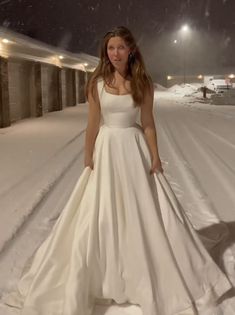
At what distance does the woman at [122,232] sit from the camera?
2906mm

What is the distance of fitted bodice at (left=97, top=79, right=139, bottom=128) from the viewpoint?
118 inches

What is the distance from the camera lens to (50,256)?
3.06 metres

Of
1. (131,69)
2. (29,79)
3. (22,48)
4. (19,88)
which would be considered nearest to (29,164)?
(131,69)

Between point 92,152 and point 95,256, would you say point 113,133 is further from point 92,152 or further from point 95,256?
point 95,256

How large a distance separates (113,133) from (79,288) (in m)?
1.17

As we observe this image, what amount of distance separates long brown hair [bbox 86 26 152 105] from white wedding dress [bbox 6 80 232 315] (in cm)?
7

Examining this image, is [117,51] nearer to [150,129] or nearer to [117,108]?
[117,108]

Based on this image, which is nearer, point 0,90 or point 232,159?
point 232,159

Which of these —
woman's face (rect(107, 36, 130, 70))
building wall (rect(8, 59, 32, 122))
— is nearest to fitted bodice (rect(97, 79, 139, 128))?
woman's face (rect(107, 36, 130, 70))

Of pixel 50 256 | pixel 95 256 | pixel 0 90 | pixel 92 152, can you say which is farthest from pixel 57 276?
pixel 0 90

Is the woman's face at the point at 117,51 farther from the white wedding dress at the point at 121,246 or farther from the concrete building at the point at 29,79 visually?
the concrete building at the point at 29,79

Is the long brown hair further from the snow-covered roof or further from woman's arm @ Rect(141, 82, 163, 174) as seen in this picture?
the snow-covered roof

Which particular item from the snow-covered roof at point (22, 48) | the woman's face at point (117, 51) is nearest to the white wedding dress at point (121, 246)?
the woman's face at point (117, 51)

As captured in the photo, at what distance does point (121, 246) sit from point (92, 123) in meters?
0.98
